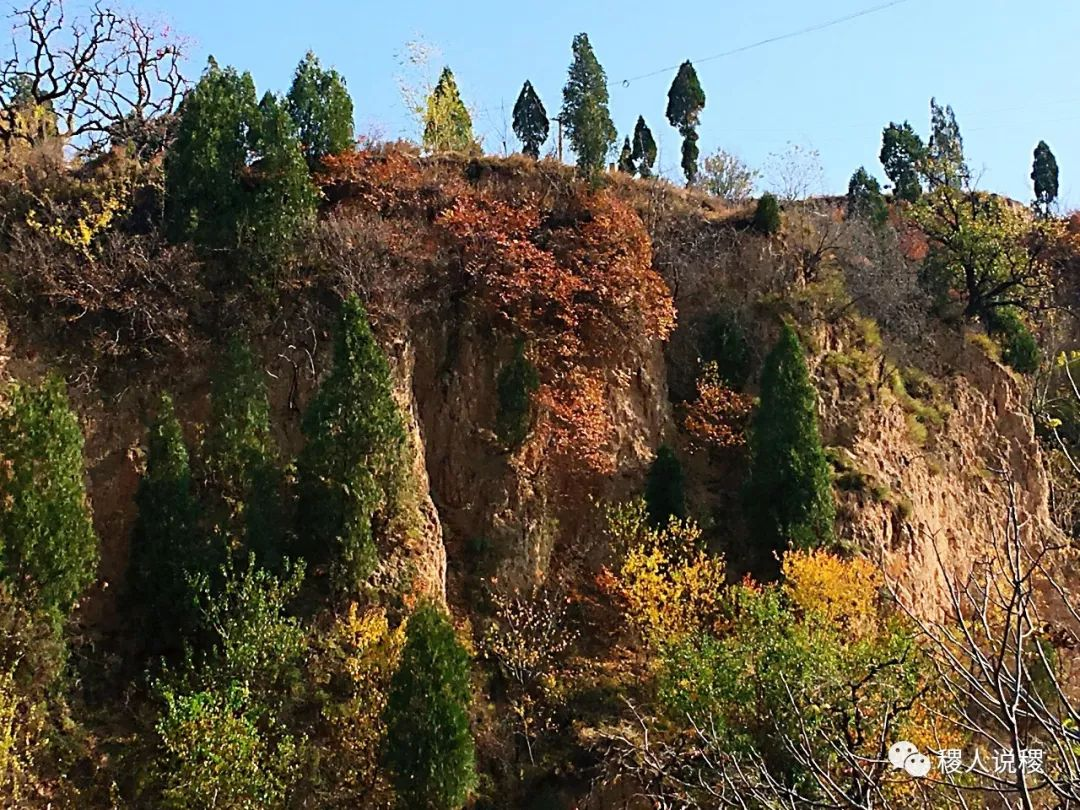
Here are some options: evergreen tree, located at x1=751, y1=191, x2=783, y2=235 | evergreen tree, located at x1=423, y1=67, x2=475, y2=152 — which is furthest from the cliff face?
evergreen tree, located at x1=423, y1=67, x2=475, y2=152

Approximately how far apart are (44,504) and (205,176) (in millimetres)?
6975

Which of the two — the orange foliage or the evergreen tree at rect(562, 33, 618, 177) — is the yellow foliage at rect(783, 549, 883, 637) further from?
the evergreen tree at rect(562, 33, 618, 177)

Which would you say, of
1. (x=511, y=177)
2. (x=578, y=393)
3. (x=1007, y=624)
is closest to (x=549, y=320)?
(x=578, y=393)

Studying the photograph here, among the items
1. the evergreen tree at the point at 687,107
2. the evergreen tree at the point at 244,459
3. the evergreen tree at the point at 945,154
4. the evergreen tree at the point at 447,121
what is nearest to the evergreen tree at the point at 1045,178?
the evergreen tree at the point at 945,154

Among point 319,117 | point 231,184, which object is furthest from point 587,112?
point 231,184

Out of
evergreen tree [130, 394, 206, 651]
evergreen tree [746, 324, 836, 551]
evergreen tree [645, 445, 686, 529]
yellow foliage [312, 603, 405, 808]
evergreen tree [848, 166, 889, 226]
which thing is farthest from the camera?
evergreen tree [848, 166, 889, 226]

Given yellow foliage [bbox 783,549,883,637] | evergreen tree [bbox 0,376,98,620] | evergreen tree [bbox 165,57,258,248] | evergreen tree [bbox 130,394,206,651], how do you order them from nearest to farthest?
1. evergreen tree [bbox 0,376,98,620]
2. evergreen tree [bbox 130,394,206,651]
3. yellow foliage [bbox 783,549,883,637]
4. evergreen tree [bbox 165,57,258,248]

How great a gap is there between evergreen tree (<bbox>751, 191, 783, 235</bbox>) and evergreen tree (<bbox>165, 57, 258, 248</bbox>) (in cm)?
1177

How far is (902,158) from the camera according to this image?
124ft

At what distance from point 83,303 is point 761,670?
12327 millimetres

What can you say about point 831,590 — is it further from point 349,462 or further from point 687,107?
point 687,107

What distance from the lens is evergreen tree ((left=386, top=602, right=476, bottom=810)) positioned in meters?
13.2

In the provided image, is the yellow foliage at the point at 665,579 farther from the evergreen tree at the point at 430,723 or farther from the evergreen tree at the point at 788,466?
the evergreen tree at the point at 430,723

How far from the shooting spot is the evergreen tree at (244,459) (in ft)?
48.6
